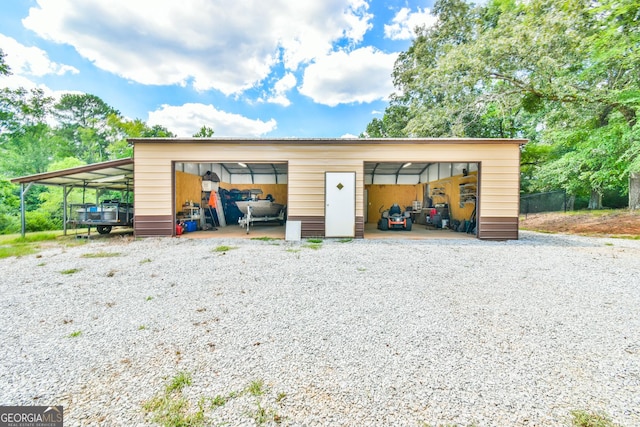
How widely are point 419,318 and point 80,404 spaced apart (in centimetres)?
270

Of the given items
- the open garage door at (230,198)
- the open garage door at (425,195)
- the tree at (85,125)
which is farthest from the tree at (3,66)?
the open garage door at (425,195)

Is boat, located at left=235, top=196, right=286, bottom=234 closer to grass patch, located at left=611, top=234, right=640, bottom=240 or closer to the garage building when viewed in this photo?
the garage building

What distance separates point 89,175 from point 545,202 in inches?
844

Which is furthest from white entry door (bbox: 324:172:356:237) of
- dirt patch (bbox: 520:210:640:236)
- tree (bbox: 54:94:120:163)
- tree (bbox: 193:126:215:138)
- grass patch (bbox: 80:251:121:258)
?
tree (bbox: 54:94:120:163)

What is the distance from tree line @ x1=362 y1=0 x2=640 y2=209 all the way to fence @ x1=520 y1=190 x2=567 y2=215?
56 cm

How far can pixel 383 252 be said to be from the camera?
20.2 ft

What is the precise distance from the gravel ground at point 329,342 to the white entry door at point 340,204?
3.31 meters

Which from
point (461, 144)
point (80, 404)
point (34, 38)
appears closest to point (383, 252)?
point (461, 144)

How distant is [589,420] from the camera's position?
4.66ft

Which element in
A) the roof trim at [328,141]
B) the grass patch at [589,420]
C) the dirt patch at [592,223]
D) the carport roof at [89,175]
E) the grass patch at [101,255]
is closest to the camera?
the grass patch at [589,420]

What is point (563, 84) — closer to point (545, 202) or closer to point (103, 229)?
point (545, 202)

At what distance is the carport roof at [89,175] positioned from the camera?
24.8 feet

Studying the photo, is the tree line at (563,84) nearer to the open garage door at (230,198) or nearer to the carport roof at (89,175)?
the open garage door at (230,198)

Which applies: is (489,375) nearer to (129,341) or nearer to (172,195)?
(129,341)
